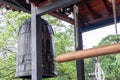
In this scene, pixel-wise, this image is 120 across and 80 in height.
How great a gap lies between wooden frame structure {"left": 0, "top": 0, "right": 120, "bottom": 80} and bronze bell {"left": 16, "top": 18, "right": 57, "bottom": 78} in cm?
28

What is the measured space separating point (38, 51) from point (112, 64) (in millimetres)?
6413

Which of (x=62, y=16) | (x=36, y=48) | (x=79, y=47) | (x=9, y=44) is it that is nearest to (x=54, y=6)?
(x=36, y=48)

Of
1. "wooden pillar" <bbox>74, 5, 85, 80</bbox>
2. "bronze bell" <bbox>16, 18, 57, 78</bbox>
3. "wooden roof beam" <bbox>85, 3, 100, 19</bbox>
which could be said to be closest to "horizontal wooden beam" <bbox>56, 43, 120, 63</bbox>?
"bronze bell" <bbox>16, 18, 57, 78</bbox>

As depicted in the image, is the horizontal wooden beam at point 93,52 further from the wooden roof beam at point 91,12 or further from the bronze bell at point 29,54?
the wooden roof beam at point 91,12

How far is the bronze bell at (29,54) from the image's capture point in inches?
106

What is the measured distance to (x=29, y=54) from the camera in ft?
8.88

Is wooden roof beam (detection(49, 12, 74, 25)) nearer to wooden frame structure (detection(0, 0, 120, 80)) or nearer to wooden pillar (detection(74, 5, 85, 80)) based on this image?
wooden frame structure (detection(0, 0, 120, 80))

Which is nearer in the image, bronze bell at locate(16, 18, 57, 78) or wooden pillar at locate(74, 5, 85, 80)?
bronze bell at locate(16, 18, 57, 78)

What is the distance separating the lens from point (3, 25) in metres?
7.86

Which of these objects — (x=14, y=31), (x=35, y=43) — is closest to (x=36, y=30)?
(x=35, y=43)

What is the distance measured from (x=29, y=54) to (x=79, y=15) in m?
1.53

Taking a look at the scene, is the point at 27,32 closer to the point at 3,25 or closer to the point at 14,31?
the point at 14,31

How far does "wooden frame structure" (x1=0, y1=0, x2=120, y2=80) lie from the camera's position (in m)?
2.47

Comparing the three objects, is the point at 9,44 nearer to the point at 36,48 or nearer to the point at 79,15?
the point at 79,15
